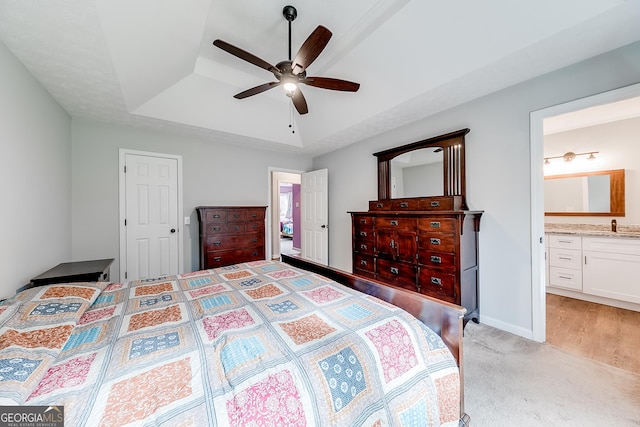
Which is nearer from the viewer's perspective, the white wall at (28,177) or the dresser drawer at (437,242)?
the white wall at (28,177)

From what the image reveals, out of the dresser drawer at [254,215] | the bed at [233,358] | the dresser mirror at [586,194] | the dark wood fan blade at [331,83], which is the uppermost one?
A: the dark wood fan blade at [331,83]

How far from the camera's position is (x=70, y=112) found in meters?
2.78

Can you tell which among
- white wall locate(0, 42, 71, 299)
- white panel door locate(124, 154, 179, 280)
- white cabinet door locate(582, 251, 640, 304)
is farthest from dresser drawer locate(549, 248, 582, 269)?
white wall locate(0, 42, 71, 299)

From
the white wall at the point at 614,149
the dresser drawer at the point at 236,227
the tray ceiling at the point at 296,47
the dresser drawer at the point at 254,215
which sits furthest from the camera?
the dresser drawer at the point at 254,215

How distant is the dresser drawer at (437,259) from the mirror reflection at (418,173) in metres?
0.80

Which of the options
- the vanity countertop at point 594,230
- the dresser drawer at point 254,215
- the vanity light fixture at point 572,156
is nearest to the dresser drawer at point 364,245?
the dresser drawer at point 254,215

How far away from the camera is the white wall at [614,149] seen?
10.1 feet

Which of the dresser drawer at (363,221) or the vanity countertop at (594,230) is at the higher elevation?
the dresser drawer at (363,221)

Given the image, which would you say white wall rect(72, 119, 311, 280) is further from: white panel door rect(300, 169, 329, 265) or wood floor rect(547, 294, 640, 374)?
wood floor rect(547, 294, 640, 374)

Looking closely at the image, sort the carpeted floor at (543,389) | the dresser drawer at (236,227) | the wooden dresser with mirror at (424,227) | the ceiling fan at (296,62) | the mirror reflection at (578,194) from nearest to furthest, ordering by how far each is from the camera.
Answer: the carpeted floor at (543,389) → the ceiling fan at (296,62) → the wooden dresser with mirror at (424,227) → the mirror reflection at (578,194) → the dresser drawer at (236,227)

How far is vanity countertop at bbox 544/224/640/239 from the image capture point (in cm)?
292

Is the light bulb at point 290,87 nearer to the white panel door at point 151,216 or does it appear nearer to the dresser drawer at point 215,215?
the dresser drawer at point 215,215

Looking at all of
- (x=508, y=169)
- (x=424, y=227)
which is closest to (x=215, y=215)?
(x=424, y=227)

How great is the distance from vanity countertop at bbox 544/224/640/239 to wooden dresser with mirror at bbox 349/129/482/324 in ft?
5.78
